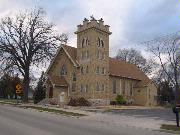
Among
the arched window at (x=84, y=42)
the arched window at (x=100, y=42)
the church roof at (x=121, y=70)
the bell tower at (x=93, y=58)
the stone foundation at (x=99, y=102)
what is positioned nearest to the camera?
the stone foundation at (x=99, y=102)

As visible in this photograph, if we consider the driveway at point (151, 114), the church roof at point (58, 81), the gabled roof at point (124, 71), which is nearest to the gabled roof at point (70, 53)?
the church roof at point (58, 81)

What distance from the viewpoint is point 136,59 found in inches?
3041

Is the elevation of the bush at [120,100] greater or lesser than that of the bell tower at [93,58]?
lesser

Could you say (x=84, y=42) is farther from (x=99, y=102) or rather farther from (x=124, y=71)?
(x=124, y=71)

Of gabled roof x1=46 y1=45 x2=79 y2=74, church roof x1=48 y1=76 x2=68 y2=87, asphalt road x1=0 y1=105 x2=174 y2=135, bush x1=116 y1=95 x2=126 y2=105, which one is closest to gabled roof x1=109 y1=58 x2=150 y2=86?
bush x1=116 y1=95 x2=126 y2=105

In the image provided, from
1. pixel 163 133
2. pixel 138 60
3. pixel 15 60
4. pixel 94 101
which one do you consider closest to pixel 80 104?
pixel 94 101

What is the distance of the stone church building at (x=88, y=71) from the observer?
133 feet

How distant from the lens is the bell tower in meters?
40.2

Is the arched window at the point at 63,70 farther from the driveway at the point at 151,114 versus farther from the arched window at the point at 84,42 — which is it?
the driveway at the point at 151,114

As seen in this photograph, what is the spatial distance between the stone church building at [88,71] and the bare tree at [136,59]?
93.4ft

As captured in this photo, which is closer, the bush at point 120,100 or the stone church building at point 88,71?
the stone church building at point 88,71

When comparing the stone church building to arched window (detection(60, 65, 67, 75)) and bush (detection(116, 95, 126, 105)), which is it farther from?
bush (detection(116, 95, 126, 105))

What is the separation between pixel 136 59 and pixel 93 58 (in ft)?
128

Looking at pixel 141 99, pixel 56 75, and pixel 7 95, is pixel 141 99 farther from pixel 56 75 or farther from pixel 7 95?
pixel 7 95
